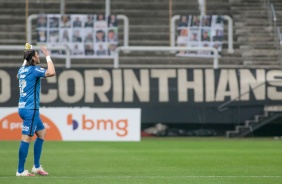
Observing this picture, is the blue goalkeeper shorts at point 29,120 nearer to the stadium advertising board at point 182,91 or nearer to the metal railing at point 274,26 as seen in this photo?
the stadium advertising board at point 182,91

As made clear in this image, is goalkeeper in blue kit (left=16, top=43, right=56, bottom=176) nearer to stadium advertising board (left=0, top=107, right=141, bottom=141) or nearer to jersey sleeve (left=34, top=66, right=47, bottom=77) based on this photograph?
jersey sleeve (left=34, top=66, right=47, bottom=77)

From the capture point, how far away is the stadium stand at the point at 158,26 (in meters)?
35.3

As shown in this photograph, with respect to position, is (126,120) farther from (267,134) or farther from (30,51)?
(30,51)

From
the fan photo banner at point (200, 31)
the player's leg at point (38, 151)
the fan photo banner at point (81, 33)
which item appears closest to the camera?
the player's leg at point (38, 151)

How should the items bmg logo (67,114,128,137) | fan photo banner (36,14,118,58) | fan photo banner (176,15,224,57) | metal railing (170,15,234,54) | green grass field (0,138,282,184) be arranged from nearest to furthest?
green grass field (0,138,282,184), bmg logo (67,114,128,137), fan photo banner (36,14,118,58), metal railing (170,15,234,54), fan photo banner (176,15,224,57)

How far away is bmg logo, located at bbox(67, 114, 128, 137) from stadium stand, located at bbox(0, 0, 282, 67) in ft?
22.5

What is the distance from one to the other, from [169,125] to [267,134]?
355 cm

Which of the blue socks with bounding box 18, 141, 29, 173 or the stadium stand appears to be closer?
the blue socks with bounding box 18, 141, 29, 173

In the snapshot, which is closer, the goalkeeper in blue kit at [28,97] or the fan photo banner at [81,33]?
the goalkeeper in blue kit at [28,97]

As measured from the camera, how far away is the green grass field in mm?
14703

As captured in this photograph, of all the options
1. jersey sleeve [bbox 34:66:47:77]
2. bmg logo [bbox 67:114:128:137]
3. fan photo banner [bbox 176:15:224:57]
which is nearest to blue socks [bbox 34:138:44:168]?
jersey sleeve [bbox 34:66:47:77]

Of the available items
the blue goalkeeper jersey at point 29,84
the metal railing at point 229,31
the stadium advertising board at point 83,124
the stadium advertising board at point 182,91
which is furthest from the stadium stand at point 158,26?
the blue goalkeeper jersey at point 29,84

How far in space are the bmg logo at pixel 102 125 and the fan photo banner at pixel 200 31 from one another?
24.3 ft

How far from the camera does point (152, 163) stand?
18422mm
